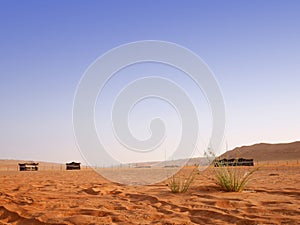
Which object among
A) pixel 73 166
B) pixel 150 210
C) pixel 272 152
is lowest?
pixel 150 210

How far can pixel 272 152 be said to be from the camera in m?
88.1

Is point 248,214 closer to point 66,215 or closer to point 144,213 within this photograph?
point 144,213

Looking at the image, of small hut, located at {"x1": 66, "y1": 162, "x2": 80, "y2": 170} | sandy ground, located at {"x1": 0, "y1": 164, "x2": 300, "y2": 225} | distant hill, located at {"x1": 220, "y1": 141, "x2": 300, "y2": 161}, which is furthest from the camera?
distant hill, located at {"x1": 220, "y1": 141, "x2": 300, "y2": 161}

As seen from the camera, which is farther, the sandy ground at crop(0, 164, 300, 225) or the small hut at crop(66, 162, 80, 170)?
the small hut at crop(66, 162, 80, 170)

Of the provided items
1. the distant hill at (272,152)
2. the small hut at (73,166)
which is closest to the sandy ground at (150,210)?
the small hut at (73,166)

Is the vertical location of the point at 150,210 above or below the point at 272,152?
below

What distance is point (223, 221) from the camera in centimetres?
459

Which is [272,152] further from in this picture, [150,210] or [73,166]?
[150,210]

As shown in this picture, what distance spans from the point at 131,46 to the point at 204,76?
135 inches

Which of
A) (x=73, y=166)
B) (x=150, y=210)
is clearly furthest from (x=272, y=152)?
(x=150, y=210)

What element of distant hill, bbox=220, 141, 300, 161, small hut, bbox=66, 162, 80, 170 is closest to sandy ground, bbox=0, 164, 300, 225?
small hut, bbox=66, 162, 80, 170

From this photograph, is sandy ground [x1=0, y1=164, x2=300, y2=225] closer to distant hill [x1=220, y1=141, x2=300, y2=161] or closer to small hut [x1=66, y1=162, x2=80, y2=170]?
small hut [x1=66, y1=162, x2=80, y2=170]

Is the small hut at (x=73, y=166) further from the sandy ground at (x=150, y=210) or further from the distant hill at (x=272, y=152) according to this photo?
the sandy ground at (x=150, y=210)

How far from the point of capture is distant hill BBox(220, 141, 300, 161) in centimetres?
8003
